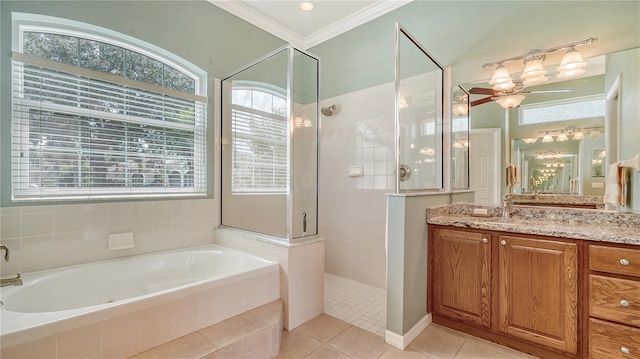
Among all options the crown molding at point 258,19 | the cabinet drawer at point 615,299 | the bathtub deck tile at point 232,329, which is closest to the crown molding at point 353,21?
the crown molding at point 258,19

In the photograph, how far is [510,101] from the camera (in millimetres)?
2275

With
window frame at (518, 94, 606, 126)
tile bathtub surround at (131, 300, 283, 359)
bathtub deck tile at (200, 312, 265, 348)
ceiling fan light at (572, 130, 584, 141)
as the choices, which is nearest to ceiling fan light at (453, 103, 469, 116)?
window frame at (518, 94, 606, 126)

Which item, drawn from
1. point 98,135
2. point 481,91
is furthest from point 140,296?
point 481,91

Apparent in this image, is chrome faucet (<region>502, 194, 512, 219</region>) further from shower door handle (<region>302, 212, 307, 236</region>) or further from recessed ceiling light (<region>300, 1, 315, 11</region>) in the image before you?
recessed ceiling light (<region>300, 1, 315, 11</region>)

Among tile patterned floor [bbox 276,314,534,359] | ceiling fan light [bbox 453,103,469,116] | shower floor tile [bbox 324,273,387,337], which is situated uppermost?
ceiling fan light [bbox 453,103,469,116]

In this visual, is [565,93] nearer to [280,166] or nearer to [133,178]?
[280,166]

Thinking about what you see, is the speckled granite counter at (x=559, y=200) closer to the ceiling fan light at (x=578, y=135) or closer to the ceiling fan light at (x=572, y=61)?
the ceiling fan light at (x=578, y=135)

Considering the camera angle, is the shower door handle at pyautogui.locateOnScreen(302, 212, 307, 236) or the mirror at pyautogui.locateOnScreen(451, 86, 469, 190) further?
the mirror at pyautogui.locateOnScreen(451, 86, 469, 190)

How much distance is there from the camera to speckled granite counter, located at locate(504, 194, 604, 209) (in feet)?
6.36

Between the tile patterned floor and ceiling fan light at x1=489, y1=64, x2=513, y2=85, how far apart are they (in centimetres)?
204

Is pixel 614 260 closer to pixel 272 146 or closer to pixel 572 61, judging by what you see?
pixel 572 61

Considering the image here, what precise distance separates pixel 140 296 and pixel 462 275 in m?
2.11

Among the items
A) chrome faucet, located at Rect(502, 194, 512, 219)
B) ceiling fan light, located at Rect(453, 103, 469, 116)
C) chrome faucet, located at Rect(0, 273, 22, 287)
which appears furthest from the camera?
ceiling fan light, located at Rect(453, 103, 469, 116)

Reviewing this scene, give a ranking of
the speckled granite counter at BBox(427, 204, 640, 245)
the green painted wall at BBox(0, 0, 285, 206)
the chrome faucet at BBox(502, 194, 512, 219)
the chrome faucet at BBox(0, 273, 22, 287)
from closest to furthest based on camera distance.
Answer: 1. the speckled granite counter at BBox(427, 204, 640, 245)
2. the chrome faucet at BBox(0, 273, 22, 287)
3. the green painted wall at BBox(0, 0, 285, 206)
4. the chrome faucet at BBox(502, 194, 512, 219)
